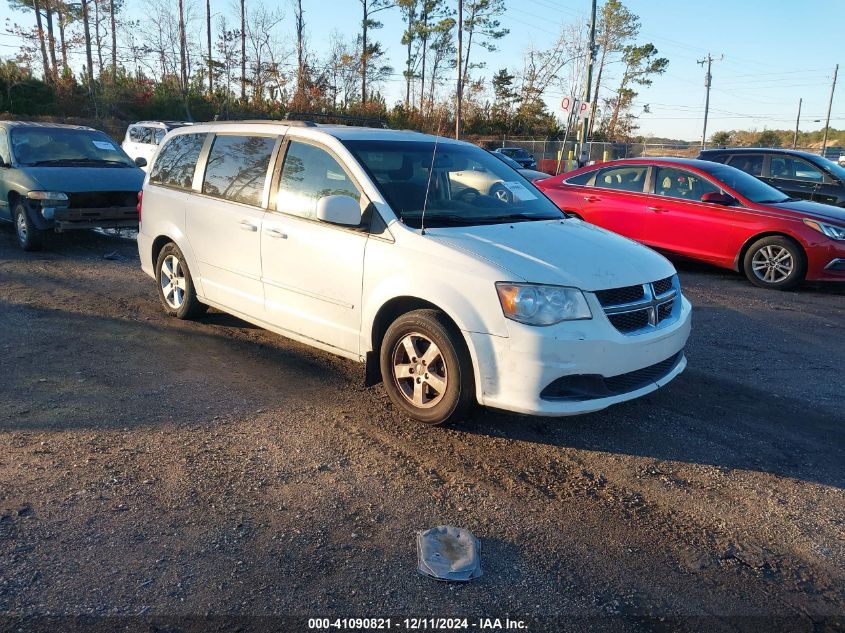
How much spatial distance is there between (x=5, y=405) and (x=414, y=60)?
174 feet

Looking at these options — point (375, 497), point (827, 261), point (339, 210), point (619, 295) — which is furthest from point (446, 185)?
point (827, 261)

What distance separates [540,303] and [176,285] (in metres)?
3.95

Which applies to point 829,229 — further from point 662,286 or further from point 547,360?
point 547,360

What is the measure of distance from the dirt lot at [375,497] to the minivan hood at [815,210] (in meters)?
3.49

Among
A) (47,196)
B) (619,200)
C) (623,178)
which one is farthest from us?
(623,178)

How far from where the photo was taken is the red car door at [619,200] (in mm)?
9672

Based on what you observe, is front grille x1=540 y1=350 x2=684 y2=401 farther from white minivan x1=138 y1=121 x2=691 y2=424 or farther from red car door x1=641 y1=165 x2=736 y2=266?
red car door x1=641 y1=165 x2=736 y2=266

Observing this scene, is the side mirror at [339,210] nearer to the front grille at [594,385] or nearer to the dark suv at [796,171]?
the front grille at [594,385]

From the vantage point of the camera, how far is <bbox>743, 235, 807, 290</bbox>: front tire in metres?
8.45

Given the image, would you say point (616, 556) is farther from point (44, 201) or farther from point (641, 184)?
point (44, 201)

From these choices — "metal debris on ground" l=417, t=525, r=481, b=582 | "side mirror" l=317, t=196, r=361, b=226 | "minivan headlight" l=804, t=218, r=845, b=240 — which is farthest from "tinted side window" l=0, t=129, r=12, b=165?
"minivan headlight" l=804, t=218, r=845, b=240

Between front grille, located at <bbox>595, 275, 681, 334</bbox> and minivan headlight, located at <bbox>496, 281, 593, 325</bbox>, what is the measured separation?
17cm

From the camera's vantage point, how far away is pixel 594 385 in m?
3.92

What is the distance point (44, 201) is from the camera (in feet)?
30.0
